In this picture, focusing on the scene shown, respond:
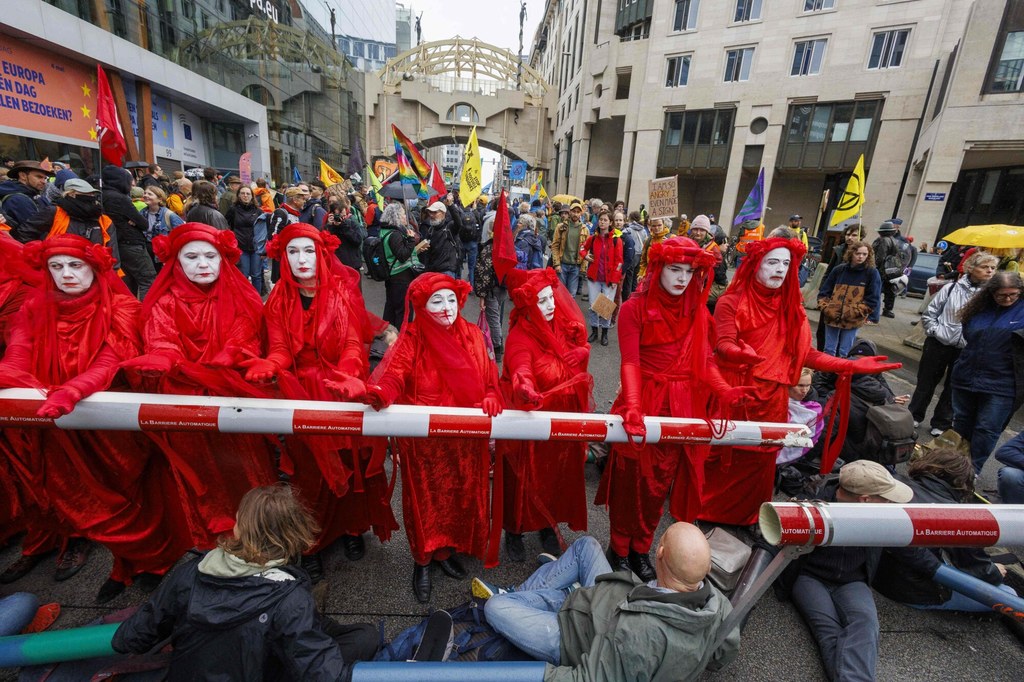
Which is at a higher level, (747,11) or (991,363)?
(747,11)

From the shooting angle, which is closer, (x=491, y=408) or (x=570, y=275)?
(x=491, y=408)

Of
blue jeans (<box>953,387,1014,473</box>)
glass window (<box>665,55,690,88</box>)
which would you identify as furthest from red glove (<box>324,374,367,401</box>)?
glass window (<box>665,55,690,88</box>)

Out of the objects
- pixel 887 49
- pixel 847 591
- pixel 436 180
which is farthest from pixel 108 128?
pixel 887 49

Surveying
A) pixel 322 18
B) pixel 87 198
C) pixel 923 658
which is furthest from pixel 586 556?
pixel 322 18

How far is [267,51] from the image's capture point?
72.9ft

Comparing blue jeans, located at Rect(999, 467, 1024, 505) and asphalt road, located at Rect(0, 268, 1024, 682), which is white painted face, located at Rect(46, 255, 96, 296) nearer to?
asphalt road, located at Rect(0, 268, 1024, 682)

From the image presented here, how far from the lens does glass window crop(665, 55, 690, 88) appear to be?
2418 cm

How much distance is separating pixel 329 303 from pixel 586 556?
1929mm

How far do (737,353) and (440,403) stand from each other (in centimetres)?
168

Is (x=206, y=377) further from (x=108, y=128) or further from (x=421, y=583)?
(x=108, y=128)

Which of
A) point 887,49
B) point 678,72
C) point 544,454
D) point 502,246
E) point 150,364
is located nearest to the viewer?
point 150,364

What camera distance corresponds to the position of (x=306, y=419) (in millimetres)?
2029

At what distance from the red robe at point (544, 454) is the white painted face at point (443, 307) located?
0.45 meters

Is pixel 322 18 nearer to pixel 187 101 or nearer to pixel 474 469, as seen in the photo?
pixel 187 101
